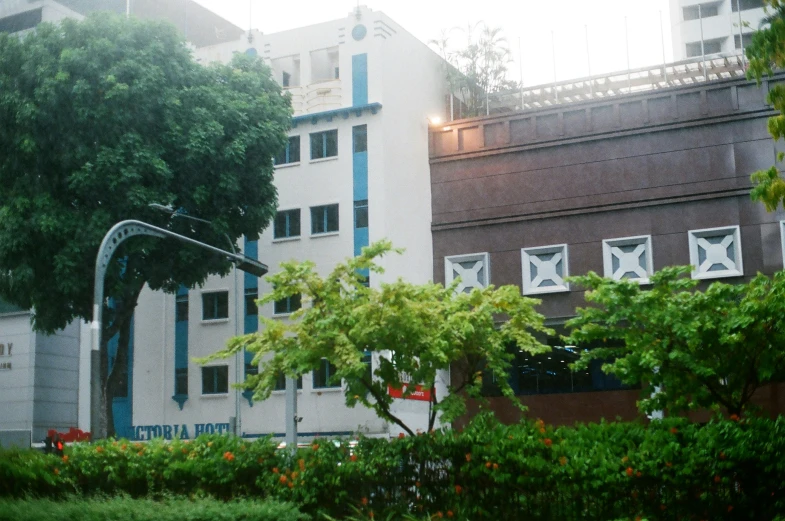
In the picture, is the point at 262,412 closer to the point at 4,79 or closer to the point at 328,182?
the point at 328,182

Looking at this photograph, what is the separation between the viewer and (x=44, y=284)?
35938mm

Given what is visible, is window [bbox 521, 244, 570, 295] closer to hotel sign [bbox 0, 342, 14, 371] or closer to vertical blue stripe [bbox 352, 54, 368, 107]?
vertical blue stripe [bbox 352, 54, 368, 107]

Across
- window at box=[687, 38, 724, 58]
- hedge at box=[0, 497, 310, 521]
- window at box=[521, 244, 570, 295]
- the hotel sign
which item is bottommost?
hedge at box=[0, 497, 310, 521]

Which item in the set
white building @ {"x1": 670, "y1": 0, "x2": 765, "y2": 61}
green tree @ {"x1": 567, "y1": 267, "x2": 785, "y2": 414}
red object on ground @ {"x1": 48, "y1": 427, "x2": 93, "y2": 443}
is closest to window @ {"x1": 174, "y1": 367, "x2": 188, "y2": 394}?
red object on ground @ {"x1": 48, "y1": 427, "x2": 93, "y2": 443}

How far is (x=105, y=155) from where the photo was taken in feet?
113

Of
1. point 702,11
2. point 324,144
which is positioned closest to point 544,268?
point 324,144

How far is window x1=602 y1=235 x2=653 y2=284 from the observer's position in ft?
129

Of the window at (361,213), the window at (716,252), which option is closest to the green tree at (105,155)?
the window at (361,213)

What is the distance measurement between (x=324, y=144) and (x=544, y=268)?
10682mm

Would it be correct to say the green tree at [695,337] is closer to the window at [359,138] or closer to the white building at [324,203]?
the white building at [324,203]

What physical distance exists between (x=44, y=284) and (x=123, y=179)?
485cm

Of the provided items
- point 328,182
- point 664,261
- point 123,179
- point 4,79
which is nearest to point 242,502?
point 123,179

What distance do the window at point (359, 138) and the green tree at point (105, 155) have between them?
6.46 metres

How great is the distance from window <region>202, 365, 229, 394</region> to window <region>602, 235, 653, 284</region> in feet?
55.0
